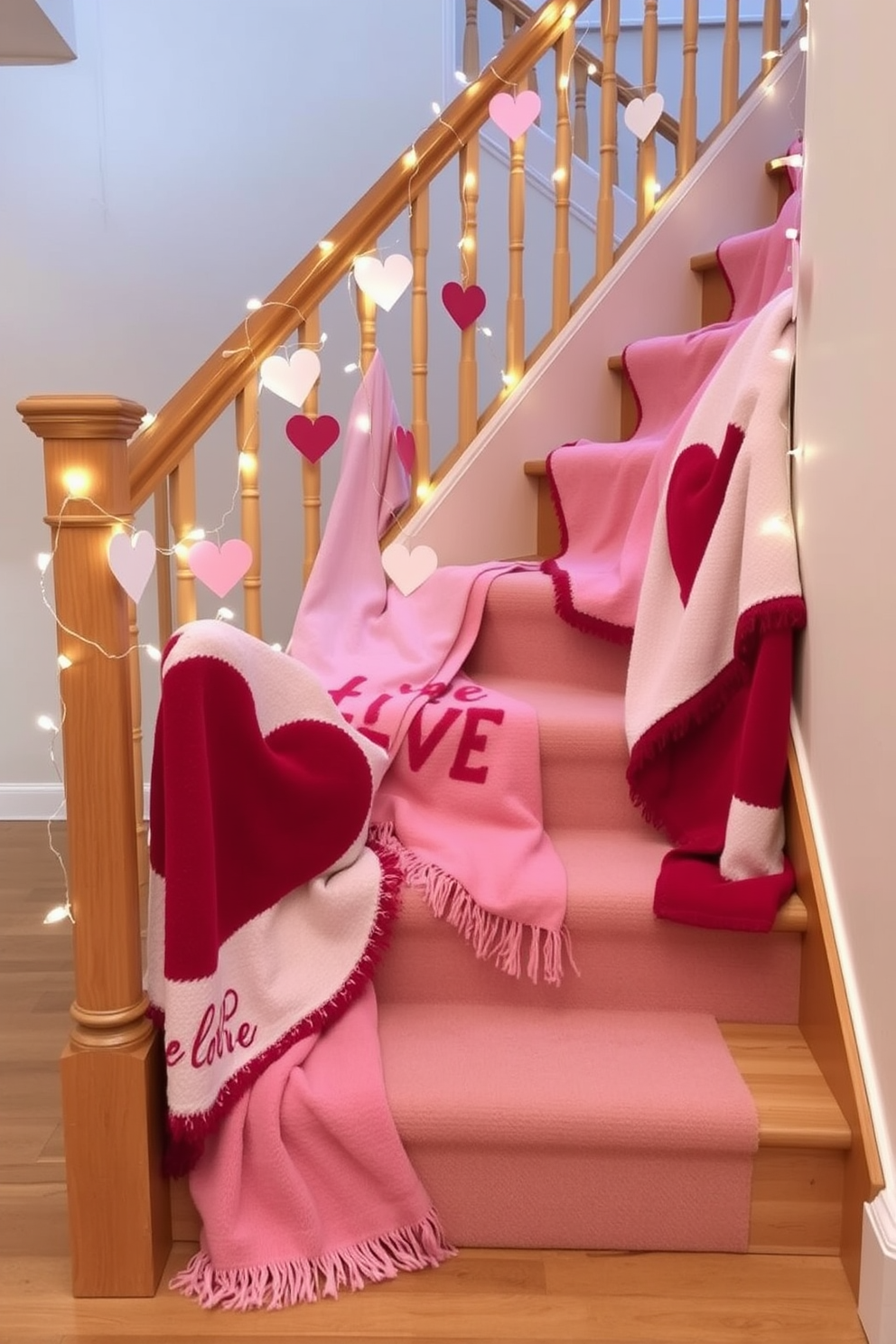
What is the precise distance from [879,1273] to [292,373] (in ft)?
4.81

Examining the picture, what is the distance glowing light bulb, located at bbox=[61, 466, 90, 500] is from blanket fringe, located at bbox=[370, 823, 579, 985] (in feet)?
2.25

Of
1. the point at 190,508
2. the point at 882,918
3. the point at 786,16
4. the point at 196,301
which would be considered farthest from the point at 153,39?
the point at 882,918

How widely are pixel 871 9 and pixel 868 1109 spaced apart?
51.5 inches

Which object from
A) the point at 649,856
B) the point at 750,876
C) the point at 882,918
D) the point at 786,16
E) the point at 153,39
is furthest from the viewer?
the point at 786,16

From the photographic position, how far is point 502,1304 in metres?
1.33

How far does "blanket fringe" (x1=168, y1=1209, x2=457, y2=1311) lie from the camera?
1.34 m

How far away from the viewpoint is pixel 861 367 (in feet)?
4.47

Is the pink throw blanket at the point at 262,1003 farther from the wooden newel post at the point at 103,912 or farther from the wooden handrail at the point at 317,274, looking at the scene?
the wooden handrail at the point at 317,274

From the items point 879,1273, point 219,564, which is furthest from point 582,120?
point 879,1273

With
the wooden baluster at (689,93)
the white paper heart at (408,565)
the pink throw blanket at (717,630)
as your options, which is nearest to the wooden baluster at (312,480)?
the white paper heart at (408,565)

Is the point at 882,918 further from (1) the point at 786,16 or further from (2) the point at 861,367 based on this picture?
(1) the point at 786,16

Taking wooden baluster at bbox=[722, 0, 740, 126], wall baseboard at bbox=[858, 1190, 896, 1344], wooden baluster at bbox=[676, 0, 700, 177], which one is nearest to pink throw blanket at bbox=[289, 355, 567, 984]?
wall baseboard at bbox=[858, 1190, 896, 1344]

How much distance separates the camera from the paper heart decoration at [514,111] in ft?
7.14

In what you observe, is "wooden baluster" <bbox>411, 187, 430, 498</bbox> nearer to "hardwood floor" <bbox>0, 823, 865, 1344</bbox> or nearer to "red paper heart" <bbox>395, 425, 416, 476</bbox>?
"red paper heart" <bbox>395, 425, 416, 476</bbox>
